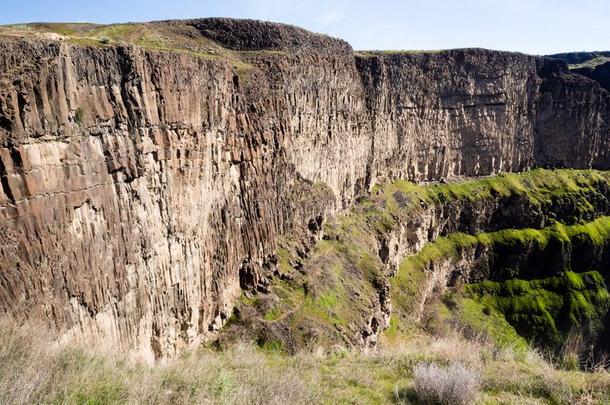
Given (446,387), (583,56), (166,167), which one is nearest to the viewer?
(446,387)

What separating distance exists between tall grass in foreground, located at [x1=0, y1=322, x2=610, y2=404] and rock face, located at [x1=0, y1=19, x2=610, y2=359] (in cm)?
634

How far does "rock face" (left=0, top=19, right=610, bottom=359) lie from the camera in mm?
16016

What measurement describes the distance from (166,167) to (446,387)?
56.4 ft

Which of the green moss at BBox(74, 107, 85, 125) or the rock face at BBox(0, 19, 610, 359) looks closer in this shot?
the rock face at BBox(0, 19, 610, 359)

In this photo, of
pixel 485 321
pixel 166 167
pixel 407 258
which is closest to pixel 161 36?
pixel 166 167

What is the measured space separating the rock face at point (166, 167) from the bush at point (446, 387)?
11.6 m

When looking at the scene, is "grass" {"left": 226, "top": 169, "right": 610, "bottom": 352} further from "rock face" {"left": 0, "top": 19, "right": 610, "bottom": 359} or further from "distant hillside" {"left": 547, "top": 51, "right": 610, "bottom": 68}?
"distant hillside" {"left": 547, "top": 51, "right": 610, "bottom": 68}

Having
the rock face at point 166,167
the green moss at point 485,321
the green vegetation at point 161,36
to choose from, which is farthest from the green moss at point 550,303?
the green vegetation at point 161,36

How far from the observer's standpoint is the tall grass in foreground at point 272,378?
8344 mm

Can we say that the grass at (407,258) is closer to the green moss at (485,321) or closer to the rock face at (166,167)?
the green moss at (485,321)

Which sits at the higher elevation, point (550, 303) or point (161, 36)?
point (161, 36)

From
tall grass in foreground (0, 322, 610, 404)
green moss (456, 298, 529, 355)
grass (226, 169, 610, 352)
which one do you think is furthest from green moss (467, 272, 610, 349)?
tall grass in foreground (0, 322, 610, 404)

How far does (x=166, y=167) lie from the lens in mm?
23719

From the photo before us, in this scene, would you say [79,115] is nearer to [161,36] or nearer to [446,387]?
[446,387]
